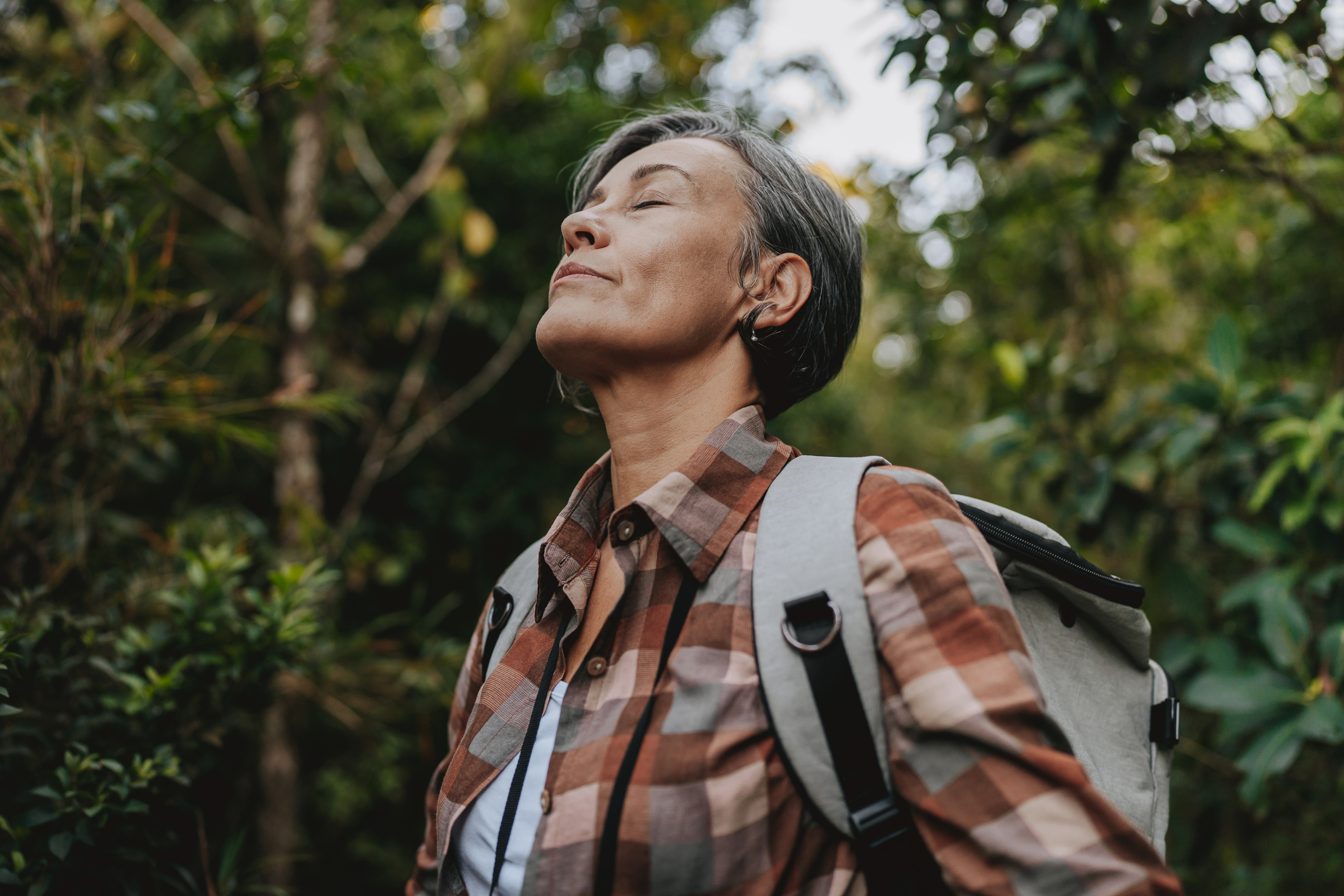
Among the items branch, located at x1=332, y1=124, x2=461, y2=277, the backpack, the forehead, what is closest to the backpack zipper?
the backpack

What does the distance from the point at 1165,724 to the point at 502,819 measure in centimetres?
99

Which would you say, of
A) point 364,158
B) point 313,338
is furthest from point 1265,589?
point 364,158

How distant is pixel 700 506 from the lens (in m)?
1.21

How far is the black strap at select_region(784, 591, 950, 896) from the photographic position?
3.10 ft

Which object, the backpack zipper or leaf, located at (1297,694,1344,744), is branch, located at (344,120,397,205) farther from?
leaf, located at (1297,694,1344,744)

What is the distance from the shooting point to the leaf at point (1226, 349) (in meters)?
2.28

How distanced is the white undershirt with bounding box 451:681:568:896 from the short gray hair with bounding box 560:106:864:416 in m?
0.73

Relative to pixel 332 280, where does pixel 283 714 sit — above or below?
below

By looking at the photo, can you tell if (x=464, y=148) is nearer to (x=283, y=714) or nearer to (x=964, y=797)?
(x=283, y=714)

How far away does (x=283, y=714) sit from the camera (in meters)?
3.16

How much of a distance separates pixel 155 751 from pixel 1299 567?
2.84m

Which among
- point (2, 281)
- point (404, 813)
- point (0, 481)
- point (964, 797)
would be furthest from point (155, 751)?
point (404, 813)

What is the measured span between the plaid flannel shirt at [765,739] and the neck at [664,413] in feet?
0.53

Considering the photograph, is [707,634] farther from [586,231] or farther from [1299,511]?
[1299,511]
